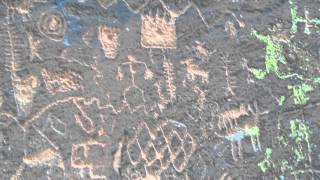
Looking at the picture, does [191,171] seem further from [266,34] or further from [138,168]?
[266,34]

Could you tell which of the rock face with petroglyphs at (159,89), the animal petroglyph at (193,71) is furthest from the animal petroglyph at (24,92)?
the animal petroglyph at (193,71)

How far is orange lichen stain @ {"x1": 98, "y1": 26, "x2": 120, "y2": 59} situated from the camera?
5.16 ft

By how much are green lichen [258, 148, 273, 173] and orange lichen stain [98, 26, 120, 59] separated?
1.39 ft

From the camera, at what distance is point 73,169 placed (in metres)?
1.54

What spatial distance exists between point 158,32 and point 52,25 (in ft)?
0.79

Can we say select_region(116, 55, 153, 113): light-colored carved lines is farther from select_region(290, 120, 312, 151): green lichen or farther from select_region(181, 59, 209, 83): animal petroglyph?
select_region(290, 120, 312, 151): green lichen

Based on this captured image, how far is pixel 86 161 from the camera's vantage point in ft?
5.09

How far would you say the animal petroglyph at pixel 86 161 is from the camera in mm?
1543

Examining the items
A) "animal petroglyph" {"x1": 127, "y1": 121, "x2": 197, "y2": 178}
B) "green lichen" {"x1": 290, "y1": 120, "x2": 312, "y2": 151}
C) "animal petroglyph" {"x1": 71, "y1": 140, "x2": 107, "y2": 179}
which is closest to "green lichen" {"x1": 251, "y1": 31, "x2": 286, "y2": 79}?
"green lichen" {"x1": 290, "y1": 120, "x2": 312, "y2": 151}

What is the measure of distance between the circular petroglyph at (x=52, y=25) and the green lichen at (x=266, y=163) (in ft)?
1.79

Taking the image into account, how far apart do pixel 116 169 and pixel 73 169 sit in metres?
0.10

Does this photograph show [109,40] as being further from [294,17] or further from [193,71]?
[294,17]

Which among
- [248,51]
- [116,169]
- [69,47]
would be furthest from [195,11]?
[116,169]

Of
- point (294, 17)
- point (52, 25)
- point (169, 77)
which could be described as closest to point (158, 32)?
point (169, 77)
